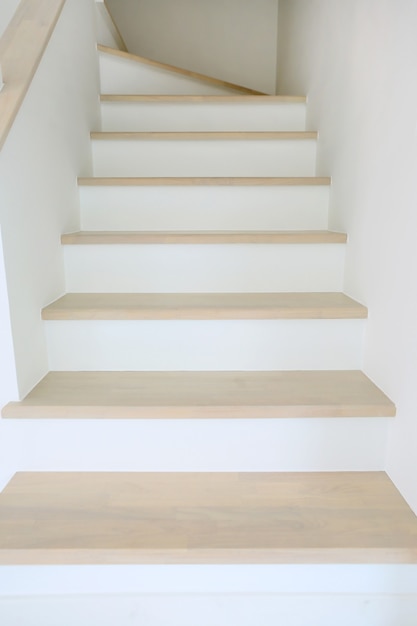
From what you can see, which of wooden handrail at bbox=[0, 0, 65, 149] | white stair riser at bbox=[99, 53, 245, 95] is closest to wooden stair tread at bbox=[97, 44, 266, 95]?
white stair riser at bbox=[99, 53, 245, 95]

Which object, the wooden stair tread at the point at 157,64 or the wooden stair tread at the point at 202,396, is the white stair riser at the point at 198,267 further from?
the wooden stair tread at the point at 157,64

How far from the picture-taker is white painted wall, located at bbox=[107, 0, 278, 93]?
365cm

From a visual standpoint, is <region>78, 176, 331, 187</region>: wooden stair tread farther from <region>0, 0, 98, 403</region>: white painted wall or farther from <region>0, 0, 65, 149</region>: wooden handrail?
<region>0, 0, 65, 149</region>: wooden handrail

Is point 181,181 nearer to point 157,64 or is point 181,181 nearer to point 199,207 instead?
point 199,207

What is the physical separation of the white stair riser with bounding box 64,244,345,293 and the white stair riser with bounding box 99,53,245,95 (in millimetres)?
1304

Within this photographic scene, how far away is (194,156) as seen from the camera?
2.07 metres

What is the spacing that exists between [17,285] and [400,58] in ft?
3.82

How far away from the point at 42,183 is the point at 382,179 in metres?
1.02

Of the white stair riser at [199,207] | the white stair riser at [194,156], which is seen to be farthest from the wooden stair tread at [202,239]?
the white stair riser at [194,156]

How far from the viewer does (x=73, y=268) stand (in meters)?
1.60

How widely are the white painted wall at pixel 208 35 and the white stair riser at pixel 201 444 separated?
10.8ft
